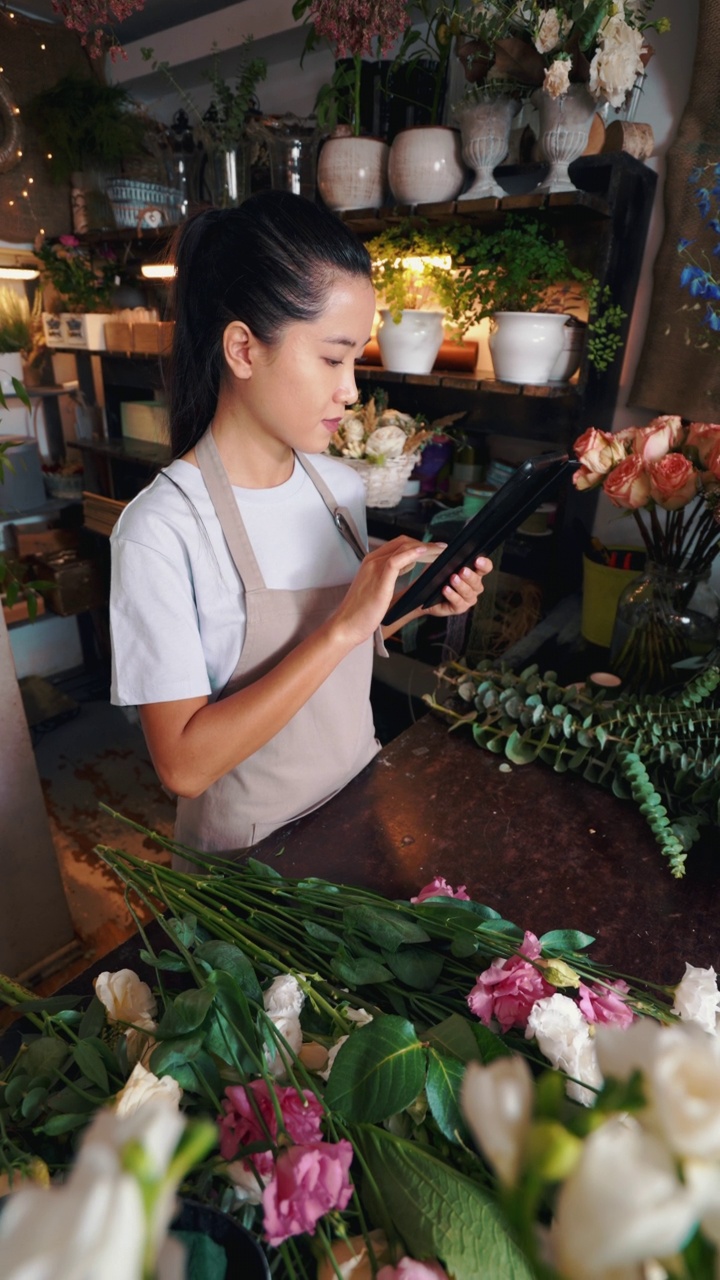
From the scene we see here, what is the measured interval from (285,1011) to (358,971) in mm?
101

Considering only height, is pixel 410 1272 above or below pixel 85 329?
below

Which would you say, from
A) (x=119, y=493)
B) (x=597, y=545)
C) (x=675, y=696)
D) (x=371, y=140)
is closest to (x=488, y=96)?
(x=371, y=140)

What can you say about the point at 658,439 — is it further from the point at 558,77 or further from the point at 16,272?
the point at 16,272

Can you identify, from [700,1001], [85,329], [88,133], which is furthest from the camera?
[85,329]

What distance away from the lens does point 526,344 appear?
1.68m

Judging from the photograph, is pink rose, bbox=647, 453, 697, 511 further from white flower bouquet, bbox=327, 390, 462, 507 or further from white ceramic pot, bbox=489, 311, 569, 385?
white flower bouquet, bbox=327, 390, 462, 507

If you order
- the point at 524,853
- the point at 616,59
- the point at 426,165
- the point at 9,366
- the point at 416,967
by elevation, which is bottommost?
the point at 524,853

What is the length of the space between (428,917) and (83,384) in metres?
3.54

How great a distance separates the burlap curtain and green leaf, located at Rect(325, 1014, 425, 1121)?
60.7 inches

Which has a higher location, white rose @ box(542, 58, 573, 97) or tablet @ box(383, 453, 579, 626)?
white rose @ box(542, 58, 573, 97)

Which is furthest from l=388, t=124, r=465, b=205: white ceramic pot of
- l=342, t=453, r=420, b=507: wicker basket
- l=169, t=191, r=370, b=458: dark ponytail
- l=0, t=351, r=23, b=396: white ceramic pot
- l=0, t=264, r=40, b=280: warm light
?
l=0, t=351, r=23, b=396: white ceramic pot

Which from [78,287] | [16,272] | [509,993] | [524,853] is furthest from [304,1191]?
[16,272]

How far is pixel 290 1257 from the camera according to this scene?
1.36 feet

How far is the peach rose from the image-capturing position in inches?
44.4
